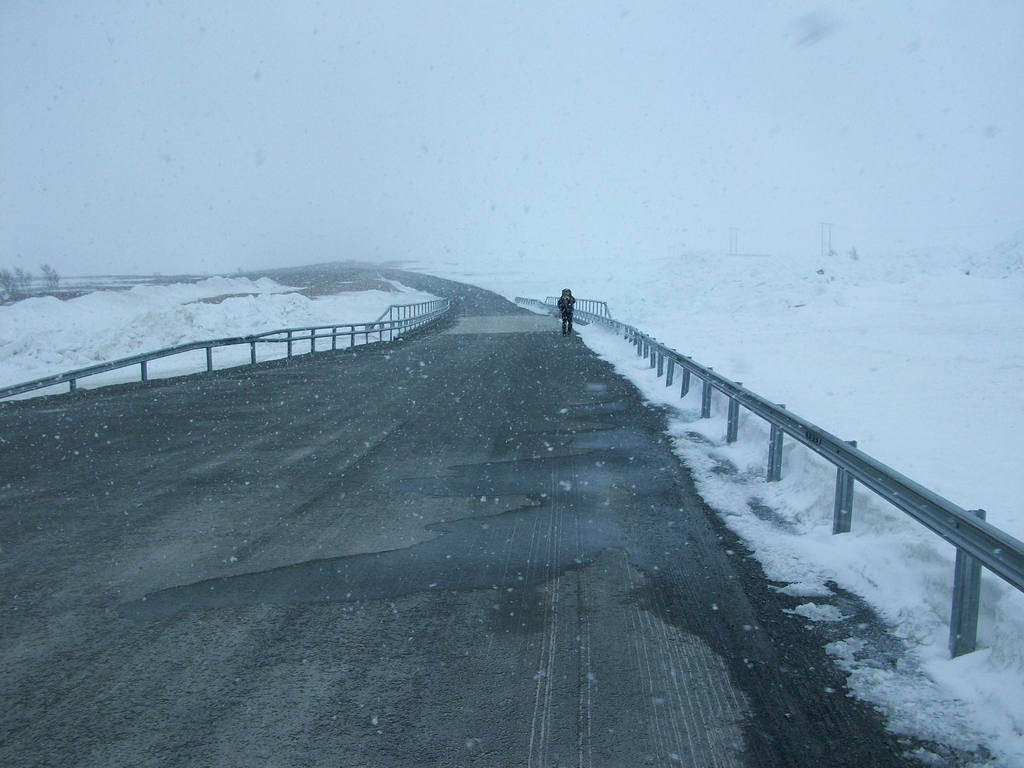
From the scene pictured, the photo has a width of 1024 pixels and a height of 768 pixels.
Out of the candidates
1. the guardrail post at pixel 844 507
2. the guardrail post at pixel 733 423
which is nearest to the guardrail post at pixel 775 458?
the guardrail post at pixel 844 507

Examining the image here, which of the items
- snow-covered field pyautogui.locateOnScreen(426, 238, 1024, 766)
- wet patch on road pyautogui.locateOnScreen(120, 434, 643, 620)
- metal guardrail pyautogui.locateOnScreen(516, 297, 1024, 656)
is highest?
metal guardrail pyautogui.locateOnScreen(516, 297, 1024, 656)

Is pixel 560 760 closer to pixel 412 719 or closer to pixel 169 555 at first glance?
pixel 412 719

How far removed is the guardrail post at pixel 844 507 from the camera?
6367 millimetres

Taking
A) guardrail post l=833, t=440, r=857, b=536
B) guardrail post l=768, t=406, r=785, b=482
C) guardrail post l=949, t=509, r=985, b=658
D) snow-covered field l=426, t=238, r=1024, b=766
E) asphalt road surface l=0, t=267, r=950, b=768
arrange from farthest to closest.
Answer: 1. guardrail post l=768, t=406, r=785, b=482
2. guardrail post l=833, t=440, r=857, b=536
3. guardrail post l=949, t=509, r=985, b=658
4. snow-covered field l=426, t=238, r=1024, b=766
5. asphalt road surface l=0, t=267, r=950, b=768

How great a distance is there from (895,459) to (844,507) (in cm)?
254

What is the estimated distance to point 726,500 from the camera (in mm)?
7699

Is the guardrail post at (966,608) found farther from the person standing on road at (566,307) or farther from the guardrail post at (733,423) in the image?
the person standing on road at (566,307)

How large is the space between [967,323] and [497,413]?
1814 centimetres

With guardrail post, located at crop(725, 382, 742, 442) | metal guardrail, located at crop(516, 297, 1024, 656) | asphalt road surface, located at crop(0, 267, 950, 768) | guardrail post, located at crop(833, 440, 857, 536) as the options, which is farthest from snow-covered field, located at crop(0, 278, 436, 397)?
guardrail post, located at crop(833, 440, 857, 536)

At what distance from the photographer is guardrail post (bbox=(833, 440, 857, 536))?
637 centimetres

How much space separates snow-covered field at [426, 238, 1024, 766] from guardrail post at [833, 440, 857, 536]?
0.35ft

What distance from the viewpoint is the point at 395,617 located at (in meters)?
4.92

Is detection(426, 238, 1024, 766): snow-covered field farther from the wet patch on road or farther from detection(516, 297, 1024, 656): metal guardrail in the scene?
the wet patch on road

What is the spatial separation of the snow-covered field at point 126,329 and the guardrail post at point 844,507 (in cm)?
1926
